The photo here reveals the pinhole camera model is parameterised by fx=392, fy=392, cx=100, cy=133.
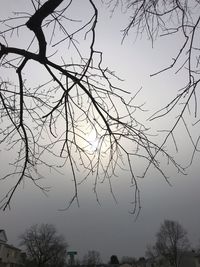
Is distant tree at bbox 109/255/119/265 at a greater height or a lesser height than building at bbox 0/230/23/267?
greater

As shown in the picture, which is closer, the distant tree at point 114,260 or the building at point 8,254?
the building at point 8,254

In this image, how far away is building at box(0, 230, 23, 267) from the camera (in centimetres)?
7594

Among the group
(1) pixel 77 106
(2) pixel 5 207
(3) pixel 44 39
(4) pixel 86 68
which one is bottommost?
(2) pixel 5 207

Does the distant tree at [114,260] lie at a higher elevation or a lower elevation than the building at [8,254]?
higher

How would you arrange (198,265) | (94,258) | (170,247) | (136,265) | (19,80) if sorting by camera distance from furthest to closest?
(136,265) → (94,258) → (198,265) → (170,247) → (19,80)

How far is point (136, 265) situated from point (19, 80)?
142 metres

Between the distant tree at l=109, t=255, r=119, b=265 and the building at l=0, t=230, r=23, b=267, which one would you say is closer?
the building at l=0, t=230, r=23, b=267

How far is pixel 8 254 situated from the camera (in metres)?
80.8

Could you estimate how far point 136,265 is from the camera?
138 metres

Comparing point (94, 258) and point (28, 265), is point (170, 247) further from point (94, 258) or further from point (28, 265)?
point (94, 258)

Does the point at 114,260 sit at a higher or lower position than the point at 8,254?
higher

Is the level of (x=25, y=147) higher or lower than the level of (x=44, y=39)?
lower

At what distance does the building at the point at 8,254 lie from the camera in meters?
75.9

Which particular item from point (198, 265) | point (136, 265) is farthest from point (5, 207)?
point (136, 265)
